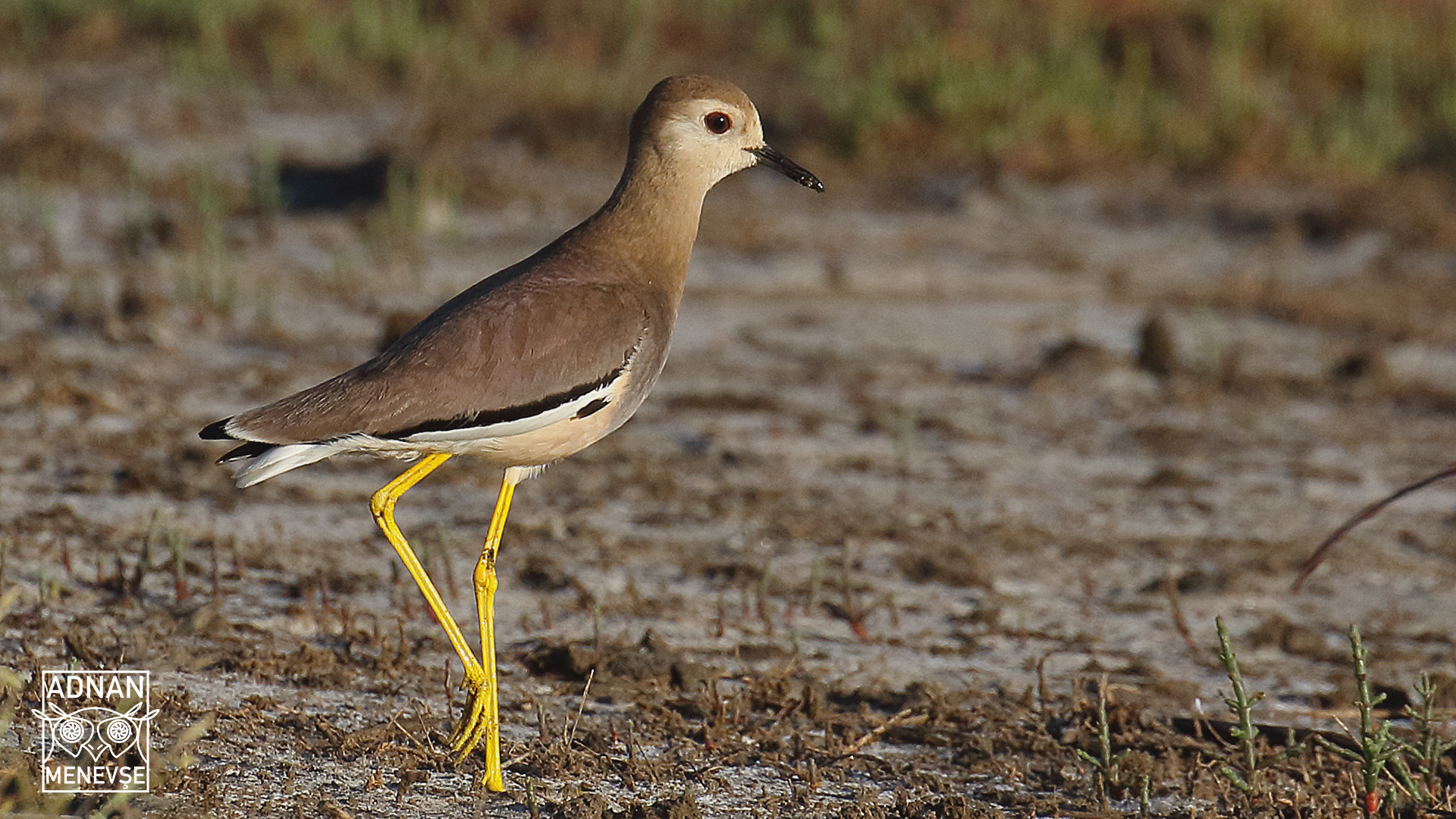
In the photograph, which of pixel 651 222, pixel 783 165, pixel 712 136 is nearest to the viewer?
pixel 651 222

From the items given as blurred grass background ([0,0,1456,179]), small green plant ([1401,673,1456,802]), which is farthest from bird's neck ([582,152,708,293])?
blurred grass background ([0,0,1456,179])

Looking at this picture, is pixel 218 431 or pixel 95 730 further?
pixel 218 431

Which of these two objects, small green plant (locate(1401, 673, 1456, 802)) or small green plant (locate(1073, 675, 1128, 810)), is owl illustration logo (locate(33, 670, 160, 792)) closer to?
small green plant (locate(1073, 675, 1128, 810))

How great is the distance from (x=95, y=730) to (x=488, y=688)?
867 mm

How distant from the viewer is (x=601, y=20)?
13820mm

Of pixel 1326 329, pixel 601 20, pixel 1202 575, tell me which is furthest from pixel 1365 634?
pixel 601 20

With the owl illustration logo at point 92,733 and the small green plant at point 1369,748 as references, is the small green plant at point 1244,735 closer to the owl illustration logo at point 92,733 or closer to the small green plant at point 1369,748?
the small green plant at point 1369,748

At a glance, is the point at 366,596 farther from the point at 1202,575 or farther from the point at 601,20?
the point at 601,20

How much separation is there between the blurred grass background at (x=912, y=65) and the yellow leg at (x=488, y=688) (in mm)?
7415

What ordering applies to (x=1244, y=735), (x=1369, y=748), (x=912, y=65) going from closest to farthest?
(x=1369, y=748), (x=1244, y=735), (x=912, y=65)

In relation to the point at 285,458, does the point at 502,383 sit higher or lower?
higher

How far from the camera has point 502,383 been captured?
14.3ft

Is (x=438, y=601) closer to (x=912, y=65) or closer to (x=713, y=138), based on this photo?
(x=713, y=138)

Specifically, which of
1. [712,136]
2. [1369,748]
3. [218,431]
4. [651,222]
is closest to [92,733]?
[218,431]
